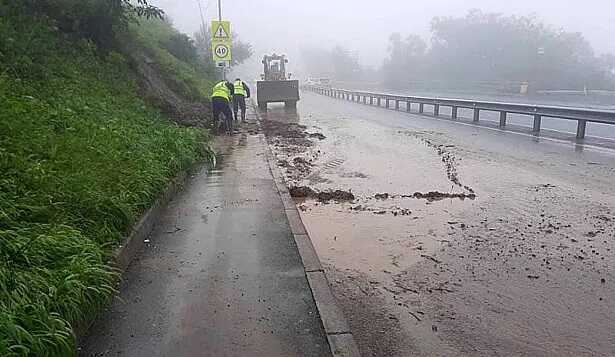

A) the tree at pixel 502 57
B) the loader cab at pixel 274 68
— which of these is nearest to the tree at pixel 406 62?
the tree at pixel 502 57

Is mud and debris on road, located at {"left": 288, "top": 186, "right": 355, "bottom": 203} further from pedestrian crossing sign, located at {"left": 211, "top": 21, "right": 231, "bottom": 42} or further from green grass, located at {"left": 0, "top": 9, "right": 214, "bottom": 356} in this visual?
pedestrian crossing sign, located at {"left": 211, "top": 21, "right": 231, "bottom": 42}

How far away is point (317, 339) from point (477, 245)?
2833 millimetres

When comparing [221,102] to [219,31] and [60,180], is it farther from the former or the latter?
[60,180]

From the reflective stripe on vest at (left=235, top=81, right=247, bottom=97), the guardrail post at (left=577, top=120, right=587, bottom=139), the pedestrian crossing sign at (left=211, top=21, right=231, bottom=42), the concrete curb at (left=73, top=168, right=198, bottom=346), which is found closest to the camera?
the concrete curb at (left=73, top=168, right=198, bottom=346)

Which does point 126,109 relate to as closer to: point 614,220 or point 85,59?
point 85,59

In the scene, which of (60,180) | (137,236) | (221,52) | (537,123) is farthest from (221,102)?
(60,180)

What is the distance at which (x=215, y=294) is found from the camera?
4617mm

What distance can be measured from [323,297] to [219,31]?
60.8ft

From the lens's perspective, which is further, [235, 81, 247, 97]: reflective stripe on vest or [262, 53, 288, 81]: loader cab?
[262, 53, 288, 81]: loader cab

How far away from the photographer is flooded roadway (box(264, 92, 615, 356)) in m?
4.12

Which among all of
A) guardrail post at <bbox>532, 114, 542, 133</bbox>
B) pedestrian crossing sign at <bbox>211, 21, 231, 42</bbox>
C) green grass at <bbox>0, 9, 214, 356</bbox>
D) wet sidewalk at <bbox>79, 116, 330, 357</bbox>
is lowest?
guardrail post at <bbox>532, 114, 542, 133</bbox>

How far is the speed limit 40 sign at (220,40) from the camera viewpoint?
2128 cm

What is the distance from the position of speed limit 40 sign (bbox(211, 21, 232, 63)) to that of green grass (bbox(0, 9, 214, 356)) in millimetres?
9924

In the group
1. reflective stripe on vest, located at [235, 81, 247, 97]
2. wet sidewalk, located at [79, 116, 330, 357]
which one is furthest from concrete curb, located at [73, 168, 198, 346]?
reflective stripe on vest, located at [235, 81, 247, 97]
